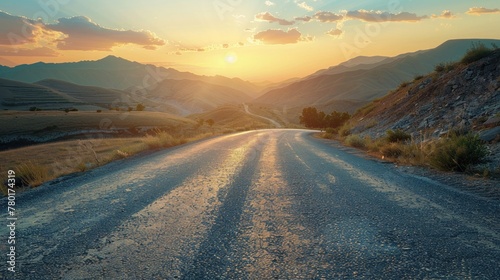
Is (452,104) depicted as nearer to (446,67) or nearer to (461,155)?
(446,67)

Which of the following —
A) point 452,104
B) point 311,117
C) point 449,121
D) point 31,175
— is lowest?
point 31,175

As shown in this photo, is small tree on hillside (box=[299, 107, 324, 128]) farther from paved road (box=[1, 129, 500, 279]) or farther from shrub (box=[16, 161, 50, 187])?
shrub (box=[16, 161, 50, 187])

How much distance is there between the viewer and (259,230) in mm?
4098

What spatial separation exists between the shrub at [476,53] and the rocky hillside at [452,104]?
36 centimetres

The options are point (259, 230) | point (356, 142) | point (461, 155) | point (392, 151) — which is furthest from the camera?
point (356, 142)

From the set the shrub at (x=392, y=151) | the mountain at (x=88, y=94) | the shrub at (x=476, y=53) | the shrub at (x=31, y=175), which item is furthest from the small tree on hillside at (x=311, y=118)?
the mountain at (x=88, y=94)

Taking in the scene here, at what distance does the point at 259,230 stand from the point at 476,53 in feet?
65.4

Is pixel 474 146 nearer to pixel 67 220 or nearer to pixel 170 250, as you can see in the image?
pixel 170 250

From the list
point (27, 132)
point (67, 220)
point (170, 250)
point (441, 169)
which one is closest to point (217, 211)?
point (170, 250)

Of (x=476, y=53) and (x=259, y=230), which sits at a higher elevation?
(x=476, y=53)

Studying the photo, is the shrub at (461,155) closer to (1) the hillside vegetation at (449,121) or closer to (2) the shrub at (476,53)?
(1) the hillside vegetation at (449,121)

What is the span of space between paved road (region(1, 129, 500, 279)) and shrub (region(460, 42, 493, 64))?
48.8ft

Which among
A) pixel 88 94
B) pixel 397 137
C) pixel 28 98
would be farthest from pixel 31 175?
pixel 88 94

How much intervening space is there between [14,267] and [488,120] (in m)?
13.6
